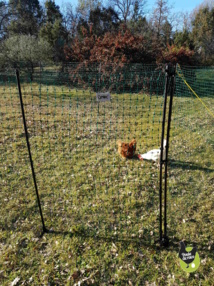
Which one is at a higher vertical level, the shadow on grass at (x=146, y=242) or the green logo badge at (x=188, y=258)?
the green logo badge at (x=188, y=258)

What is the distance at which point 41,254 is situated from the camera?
2.38 m

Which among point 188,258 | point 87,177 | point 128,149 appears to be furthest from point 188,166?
point 188,258

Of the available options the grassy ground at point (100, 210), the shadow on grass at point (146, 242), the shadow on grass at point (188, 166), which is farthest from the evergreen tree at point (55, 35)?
the shadow on grass at point (146, 242)

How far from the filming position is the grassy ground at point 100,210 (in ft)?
7.24

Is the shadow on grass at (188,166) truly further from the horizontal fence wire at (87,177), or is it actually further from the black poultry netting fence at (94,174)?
the horizontal fence wire at (87,177)

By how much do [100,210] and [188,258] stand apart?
138cm

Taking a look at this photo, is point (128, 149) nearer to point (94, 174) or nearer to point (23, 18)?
point (94, 174)

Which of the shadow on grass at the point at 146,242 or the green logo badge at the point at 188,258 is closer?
the green logo badge at the point at 188,258

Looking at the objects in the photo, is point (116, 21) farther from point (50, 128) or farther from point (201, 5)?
point (50, 128)

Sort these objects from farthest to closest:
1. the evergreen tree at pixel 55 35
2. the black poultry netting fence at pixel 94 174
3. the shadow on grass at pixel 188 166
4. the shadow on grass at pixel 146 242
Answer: the evergreen tree at pixel 55 35 < the shadow on grass at pixel 188 166 < the black poultry netting fence at pixel 94 174 < the shadow on grass at pixel 146 242

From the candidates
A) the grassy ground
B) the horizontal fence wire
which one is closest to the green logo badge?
the grassy ground

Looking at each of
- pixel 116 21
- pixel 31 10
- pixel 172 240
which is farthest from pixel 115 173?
pixel 31 10

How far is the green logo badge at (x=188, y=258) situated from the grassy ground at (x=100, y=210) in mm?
264

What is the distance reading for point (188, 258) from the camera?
6.37 ft
